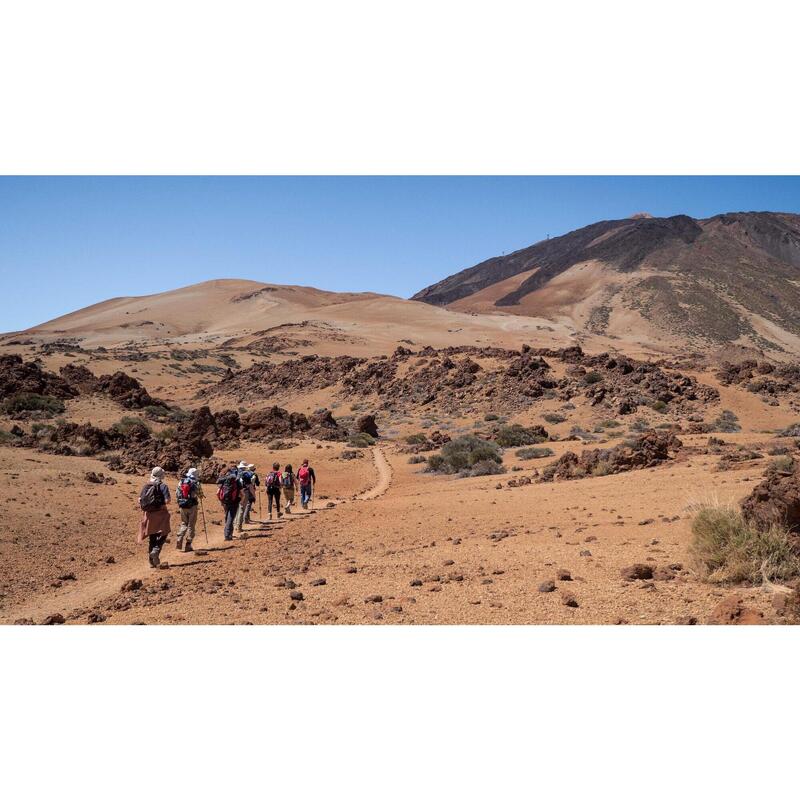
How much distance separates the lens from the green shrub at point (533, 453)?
2416 cm

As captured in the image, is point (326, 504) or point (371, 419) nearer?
point (326, 504)

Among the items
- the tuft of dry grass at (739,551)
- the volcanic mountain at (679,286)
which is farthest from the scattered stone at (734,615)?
the volcanic mountain at (679,286)

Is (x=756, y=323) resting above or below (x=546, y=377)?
above

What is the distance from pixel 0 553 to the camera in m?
10.3

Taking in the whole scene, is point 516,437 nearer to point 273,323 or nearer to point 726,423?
point 726,423

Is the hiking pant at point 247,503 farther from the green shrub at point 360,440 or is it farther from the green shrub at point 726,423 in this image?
the green shrub at point 726,423

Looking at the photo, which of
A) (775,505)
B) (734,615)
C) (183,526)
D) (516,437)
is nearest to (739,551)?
(775,505)

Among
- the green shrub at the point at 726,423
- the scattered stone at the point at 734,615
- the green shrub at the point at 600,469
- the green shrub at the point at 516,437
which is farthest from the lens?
the green shrub at the point at 726,423

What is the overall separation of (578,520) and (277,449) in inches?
749

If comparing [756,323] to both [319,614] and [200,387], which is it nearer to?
[200,387]

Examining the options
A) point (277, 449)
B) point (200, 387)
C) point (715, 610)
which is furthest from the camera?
point (200, 387)

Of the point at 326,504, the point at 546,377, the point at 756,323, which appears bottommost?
the point at 326,504

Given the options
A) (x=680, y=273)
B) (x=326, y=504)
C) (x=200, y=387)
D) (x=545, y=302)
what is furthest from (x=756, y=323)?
(x=326, y=504)

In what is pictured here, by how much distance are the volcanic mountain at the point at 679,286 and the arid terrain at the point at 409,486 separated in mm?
58727
